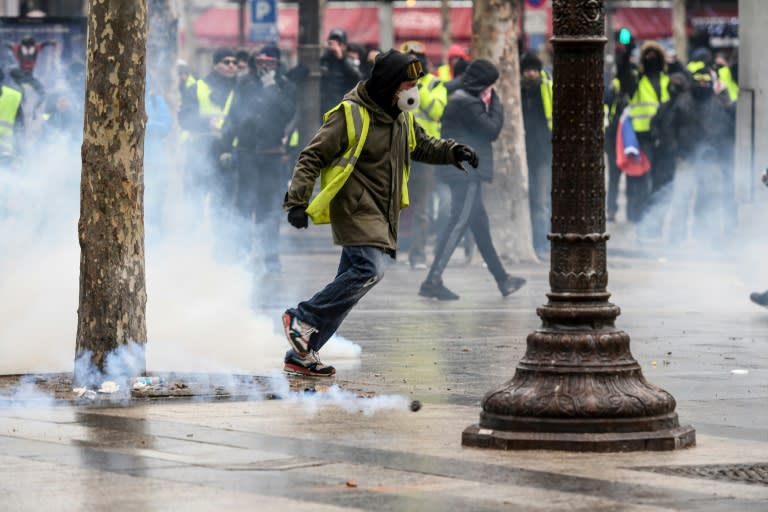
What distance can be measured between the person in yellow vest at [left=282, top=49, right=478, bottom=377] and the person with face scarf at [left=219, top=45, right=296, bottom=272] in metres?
8.24

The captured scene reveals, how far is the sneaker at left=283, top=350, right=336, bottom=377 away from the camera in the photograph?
9828mm

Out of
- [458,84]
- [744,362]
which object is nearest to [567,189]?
[744,362]

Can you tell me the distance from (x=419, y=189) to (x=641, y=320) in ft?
20.9

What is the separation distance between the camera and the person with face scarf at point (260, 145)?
18172 mm

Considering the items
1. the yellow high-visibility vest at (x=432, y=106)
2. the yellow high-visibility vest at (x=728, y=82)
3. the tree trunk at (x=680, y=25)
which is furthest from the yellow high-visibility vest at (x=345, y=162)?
the tree trunk at (x=680, y=25)

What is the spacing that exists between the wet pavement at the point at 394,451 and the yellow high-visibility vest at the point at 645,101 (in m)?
10.6

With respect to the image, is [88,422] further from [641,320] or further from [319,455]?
[641,320]

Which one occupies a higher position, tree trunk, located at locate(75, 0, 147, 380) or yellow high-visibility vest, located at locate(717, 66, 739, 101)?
yellow high-visibility vest, located at locate(717, 66, 739, 101)

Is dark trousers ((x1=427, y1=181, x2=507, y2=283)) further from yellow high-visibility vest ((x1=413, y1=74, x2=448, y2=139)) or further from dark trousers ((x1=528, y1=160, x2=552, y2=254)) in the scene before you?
dark trousers ((x1=528, y1=160, x2=552, y2=254))

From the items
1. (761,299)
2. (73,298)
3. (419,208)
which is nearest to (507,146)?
(419,208)

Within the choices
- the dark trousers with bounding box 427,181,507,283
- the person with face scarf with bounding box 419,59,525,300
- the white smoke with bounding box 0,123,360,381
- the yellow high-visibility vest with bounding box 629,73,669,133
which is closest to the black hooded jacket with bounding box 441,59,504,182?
the person with face scarf with bounding box 419,59,525,300

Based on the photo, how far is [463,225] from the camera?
1528cm

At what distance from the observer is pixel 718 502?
6.30 metres

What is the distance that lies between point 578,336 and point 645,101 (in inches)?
607
